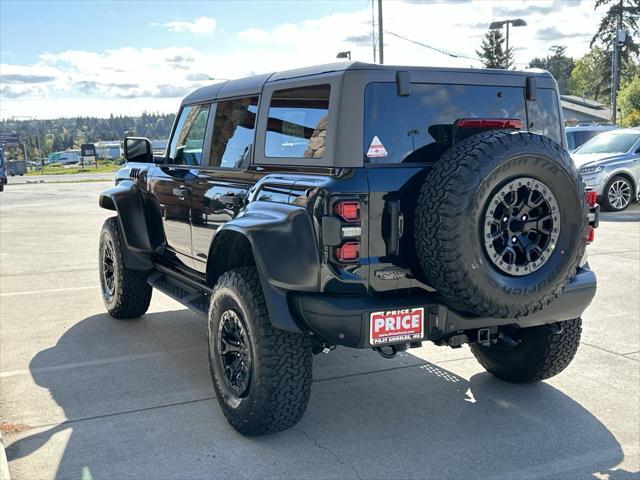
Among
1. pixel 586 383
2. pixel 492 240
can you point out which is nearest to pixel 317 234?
pixel 492 240

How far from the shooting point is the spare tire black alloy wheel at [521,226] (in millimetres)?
3215

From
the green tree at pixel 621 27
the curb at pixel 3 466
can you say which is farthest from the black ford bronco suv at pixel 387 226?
the green tree at pixel 621 27

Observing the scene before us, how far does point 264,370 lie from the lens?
3.52m

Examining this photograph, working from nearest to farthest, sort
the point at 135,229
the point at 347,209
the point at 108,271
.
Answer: the point at 347,209, the point at 135,229, the point at 108,271

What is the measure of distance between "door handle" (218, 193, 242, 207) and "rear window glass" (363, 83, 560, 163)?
3.17 feet

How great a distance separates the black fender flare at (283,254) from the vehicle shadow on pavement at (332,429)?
0.75 meters

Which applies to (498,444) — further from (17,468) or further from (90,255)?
(90,255)

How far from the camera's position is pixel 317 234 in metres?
3.29

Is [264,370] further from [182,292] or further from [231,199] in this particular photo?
[182,292]

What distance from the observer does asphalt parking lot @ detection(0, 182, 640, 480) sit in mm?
3404

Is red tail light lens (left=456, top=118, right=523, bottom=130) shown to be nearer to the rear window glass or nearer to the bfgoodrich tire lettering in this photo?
the rear window glass

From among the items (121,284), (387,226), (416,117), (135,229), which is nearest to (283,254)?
(387,226)

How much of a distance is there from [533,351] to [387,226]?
1.59m

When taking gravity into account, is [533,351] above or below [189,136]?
below
